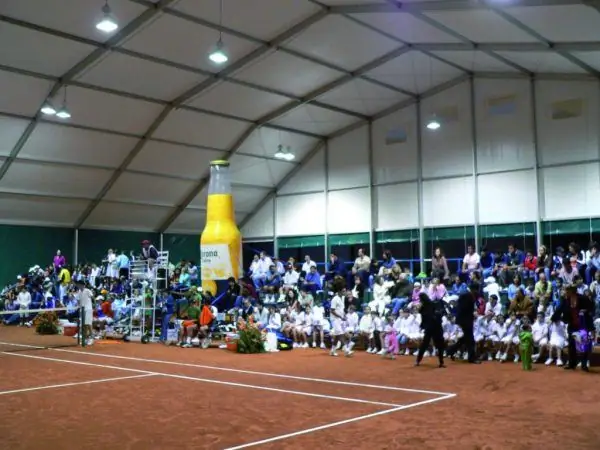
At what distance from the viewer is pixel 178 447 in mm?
7000

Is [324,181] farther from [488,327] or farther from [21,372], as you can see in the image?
[21,372]

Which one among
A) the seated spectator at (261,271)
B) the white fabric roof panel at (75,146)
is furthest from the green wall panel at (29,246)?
the seated spectator at (261,271)

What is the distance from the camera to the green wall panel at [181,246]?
107 ft

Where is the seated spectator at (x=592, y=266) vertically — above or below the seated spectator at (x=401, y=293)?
above

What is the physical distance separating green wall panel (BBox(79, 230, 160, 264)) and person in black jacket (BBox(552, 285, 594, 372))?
2216 centimetres

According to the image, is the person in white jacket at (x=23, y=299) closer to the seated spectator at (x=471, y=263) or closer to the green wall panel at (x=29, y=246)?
the green wall panel at (x=29, y=246)

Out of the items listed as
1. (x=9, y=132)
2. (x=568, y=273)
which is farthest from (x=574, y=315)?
(x=9, y=132)

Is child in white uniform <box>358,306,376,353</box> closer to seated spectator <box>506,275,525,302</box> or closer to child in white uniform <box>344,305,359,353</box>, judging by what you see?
child in white uniform <box>344,305,359,353</box>

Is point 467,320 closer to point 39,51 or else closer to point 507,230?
point 507,230

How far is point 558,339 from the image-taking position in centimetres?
1444

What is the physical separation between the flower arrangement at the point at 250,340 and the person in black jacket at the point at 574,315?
7822 millimetres

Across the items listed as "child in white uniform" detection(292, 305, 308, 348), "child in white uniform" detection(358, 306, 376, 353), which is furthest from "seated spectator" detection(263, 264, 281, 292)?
"child in white uniform" detection(358, 306, 376, 353)

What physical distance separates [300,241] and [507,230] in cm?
1019

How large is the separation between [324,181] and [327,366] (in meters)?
16.3
